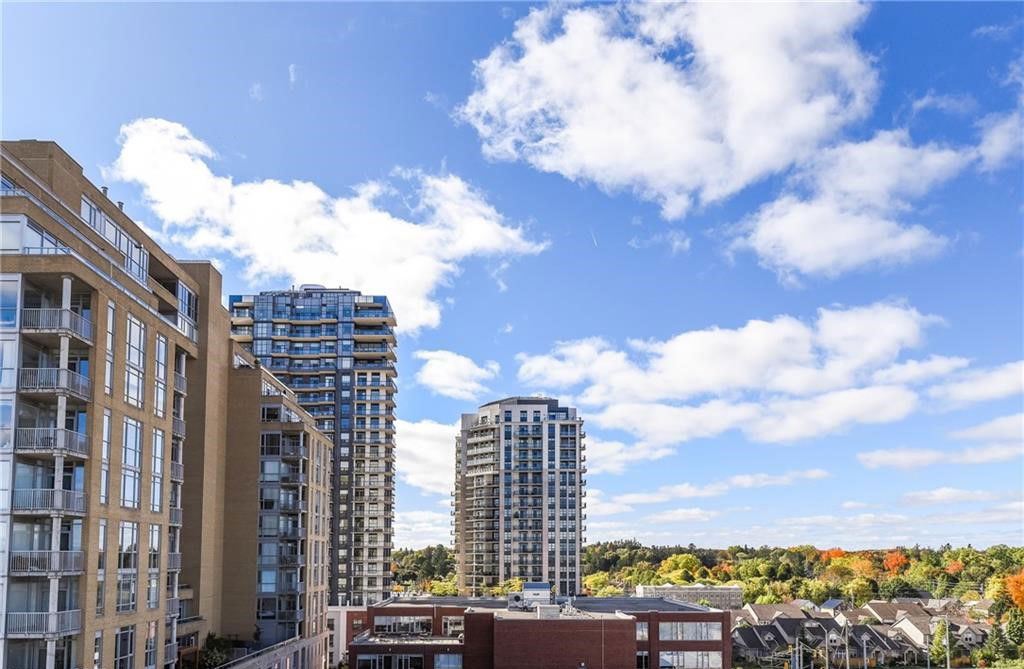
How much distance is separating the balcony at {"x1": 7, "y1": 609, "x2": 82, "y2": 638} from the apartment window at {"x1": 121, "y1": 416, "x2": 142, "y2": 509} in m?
5.89

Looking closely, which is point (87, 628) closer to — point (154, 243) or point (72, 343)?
point (72, 343)

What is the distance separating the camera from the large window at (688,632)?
A: 64.8 meters

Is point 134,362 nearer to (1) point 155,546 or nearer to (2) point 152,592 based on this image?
(1) point 155,546

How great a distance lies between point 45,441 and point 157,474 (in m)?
9.59

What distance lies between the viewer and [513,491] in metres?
139

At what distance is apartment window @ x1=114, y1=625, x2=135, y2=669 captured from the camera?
3681 cm

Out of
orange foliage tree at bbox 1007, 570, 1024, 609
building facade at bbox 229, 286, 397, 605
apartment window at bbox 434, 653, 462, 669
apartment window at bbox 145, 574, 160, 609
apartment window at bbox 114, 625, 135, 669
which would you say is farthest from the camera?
orange foliage tree at bbox 1007, 570, 1024, 609

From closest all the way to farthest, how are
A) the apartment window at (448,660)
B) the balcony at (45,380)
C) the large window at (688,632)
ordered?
the balcony at (45,380)
the apartment window at (448,660)
the large window at (688,632)

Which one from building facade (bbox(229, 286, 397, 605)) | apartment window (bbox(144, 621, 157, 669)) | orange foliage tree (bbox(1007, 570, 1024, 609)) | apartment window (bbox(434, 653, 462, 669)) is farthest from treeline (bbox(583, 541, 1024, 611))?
apartment window (bbox(144, 621, 157, 669))

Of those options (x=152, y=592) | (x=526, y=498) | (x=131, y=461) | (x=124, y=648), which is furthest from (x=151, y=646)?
(x=526, y=498)

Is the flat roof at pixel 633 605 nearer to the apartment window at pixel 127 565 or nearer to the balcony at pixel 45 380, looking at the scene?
the apartment window at pixel 127 565

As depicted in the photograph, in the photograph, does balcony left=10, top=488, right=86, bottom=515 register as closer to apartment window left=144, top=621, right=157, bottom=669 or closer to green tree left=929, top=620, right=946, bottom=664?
apartment window left=144, top=621, right=157, bottom=669

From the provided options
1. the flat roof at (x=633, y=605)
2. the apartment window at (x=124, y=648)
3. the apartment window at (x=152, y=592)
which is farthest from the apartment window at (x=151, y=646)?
the flat roof at (x=633, y=605)

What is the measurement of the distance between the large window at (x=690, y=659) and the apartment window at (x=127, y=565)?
38202mm
